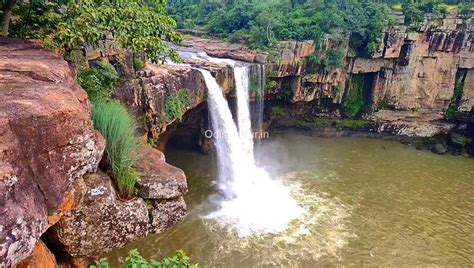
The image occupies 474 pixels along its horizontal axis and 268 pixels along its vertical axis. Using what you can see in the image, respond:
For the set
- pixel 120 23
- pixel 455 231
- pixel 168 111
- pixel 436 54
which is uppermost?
pixel 120 23

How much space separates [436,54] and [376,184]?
27.1 ft

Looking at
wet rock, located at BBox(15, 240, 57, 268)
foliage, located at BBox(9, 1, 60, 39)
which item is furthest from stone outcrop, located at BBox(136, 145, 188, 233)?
foliage, located at BBox(9, 1, 60, 39)

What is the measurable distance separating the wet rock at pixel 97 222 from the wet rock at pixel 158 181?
209 millimetres

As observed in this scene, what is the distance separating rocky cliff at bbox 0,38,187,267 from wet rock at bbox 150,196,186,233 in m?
0.01

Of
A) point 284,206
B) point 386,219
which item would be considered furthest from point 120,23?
point 386,219

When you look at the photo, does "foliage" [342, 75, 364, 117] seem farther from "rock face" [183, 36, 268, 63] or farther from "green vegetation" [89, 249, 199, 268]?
"green vegetation" [89, 249, 199, 268]

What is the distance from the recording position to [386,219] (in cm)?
1160

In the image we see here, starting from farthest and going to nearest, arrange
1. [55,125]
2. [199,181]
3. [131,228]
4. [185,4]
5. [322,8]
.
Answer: [185,4]
[322,8]
[199,181]
[131,228]
[55,125]

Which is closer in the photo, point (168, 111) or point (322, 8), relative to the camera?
point (168, 111)

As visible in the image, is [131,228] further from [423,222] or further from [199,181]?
[423,222]

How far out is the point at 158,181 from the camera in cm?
496

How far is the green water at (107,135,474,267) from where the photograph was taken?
9625 mm

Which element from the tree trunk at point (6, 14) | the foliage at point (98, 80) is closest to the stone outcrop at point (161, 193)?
the foliage at point (98, 80)

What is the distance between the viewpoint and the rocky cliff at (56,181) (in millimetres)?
2816
